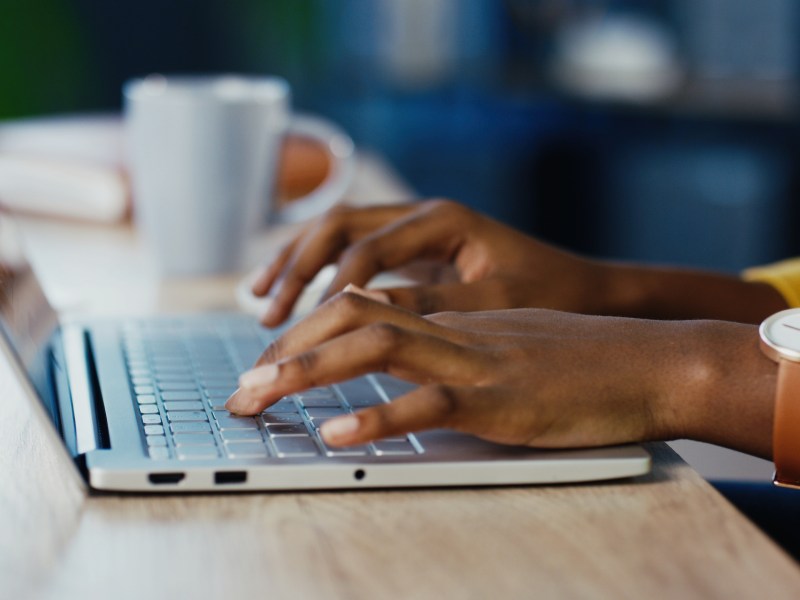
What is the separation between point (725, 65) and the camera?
306cm

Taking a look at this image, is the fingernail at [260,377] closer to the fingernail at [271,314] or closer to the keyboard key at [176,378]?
the keyboard key at [176,378]

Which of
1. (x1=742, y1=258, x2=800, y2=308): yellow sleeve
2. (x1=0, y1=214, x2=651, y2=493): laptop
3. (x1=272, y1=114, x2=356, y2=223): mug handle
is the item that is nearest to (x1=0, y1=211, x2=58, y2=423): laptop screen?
(x1=0, y1=214, x2=651, y2=493): laptop

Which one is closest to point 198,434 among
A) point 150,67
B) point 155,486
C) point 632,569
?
point 155,486

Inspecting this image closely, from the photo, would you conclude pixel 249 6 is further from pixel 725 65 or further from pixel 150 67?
pixel 725 65

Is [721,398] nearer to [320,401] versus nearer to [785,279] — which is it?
[320,401]

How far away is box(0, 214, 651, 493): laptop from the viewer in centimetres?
48

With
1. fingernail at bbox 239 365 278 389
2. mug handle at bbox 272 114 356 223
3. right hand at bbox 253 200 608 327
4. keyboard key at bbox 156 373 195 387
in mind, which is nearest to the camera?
fingernail at bbox 239 365 278 389

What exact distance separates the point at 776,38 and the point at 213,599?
2846 mm

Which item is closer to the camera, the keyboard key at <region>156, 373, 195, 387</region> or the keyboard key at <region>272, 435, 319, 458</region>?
the keyboard key at <region>272, 435, 319, 458</region>

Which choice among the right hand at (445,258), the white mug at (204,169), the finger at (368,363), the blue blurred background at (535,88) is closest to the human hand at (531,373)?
the finger at (368,363)

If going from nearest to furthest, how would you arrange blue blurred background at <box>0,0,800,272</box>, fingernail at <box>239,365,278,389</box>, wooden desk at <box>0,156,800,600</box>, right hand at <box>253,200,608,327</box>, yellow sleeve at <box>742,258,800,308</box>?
wooden desk at <box>0,156,800,600</box> < fingernail at <box>239,365,278,389</box> < right hand at <box>253,200,608,327</box> < yellow sleeve at <box>742,258,800,308</box> < blue blurred background at <box>0,0,800,272</box>

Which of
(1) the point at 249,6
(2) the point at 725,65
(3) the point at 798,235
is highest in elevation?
(1) the point at 249,6

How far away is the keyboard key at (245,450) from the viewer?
49cm

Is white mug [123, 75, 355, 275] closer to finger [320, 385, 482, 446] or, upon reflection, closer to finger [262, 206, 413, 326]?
finger [262, 206, 413, 326]
